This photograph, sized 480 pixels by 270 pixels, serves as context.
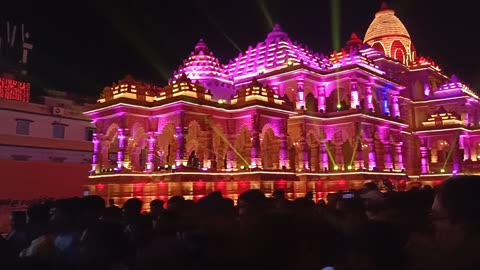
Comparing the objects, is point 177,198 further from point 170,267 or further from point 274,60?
point 274,60

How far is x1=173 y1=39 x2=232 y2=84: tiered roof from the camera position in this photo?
3092 cm

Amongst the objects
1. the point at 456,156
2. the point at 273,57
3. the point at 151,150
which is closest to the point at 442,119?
the point at 456,156

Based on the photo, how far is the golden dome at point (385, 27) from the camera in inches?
1713

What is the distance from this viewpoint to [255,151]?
24.1 meters

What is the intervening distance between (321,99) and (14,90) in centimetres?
2523

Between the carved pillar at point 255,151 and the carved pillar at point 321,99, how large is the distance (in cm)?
841

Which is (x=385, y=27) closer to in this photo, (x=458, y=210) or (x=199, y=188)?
(x=199, y=188)

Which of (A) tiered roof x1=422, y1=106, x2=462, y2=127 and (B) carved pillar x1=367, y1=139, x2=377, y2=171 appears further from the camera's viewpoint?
(A) tiered roof x1=422, y1=106, x2=462, y2=127

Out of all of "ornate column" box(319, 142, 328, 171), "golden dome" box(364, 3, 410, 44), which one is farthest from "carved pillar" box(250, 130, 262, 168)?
"golden dome" box(364, 3, 410, 44)

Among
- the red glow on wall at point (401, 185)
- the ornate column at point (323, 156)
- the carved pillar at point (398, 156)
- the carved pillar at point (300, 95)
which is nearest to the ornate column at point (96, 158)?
the carved pillar at point (300, 95)

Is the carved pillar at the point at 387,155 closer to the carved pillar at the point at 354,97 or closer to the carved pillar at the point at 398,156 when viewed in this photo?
the carved pillar at the point at 398,156

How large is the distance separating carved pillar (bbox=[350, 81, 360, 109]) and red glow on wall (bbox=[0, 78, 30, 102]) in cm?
2682

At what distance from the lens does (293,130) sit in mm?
29203

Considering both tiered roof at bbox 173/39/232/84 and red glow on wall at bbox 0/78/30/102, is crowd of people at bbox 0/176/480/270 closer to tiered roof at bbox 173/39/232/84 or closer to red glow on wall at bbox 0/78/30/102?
tiered roof at bbox 173/39/232/84
